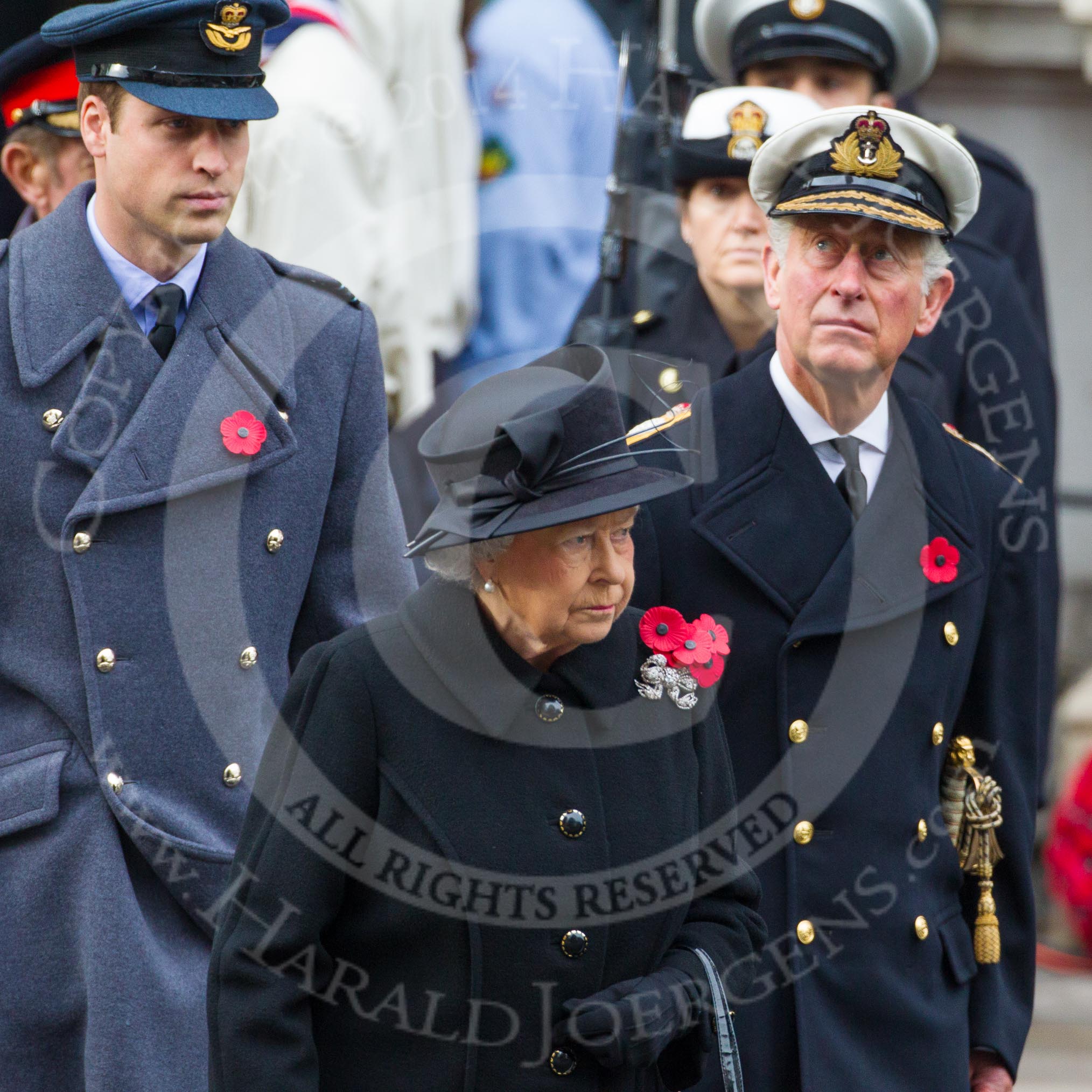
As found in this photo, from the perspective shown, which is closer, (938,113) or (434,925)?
(434,925)

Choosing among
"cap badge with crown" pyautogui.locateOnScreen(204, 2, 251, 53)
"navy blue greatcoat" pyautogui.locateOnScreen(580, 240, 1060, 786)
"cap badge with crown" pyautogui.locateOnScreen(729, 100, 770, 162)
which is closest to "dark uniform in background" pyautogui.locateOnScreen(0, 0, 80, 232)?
"navy blue greatcoat" pyautogui.locateOnScreen(580, 240, 1060, 786)

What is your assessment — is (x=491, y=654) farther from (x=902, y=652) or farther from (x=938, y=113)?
(x=938, y=113)

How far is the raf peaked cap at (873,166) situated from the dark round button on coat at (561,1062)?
1.41 metres

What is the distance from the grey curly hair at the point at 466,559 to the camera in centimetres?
283

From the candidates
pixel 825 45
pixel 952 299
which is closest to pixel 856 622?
pixel 952 299

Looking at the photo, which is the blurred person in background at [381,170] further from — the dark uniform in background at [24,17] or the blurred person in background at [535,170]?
the dark uniform in background at [24,17]

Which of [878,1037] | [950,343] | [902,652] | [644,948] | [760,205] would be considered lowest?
[878,1037]

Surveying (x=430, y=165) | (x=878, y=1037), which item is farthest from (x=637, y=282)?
(x=878, y=1037)

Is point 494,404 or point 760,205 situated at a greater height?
point 760,205

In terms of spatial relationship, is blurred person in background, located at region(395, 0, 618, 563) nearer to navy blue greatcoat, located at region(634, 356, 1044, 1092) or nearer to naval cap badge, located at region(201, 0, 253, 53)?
naval cap badge, located at region(201, 0, 253, 53)

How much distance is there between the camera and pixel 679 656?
3.02 metres

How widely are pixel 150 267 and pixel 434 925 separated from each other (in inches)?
52.1

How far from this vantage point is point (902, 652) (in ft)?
11.4

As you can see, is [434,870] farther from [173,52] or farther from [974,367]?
[974,367]
